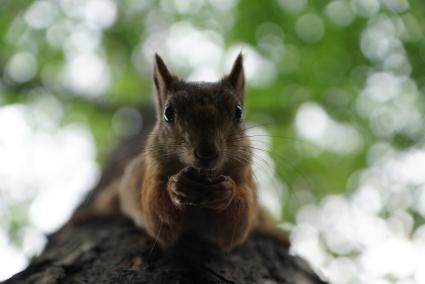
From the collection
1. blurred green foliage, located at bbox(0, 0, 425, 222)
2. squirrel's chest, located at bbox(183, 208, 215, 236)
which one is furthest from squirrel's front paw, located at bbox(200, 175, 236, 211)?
blurred green foliage, located at bbox(0, 0, 425, 222)

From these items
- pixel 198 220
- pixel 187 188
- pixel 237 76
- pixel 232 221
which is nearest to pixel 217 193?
pixel 187 188

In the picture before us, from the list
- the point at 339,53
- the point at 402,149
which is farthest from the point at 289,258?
the point at 339,53

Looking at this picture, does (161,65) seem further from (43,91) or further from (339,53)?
(43,91)

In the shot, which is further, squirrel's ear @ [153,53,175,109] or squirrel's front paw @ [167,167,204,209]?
squirrel's ear @ [153,53,175,109]

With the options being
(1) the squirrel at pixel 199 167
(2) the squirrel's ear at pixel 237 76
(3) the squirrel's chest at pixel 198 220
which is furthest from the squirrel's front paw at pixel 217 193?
(2) the squirrel's ear at pixel 237 76

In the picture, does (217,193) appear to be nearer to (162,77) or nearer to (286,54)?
(162,77)

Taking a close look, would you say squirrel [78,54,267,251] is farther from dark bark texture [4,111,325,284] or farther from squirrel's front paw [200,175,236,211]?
dark bark texture [4,111,325,284]
